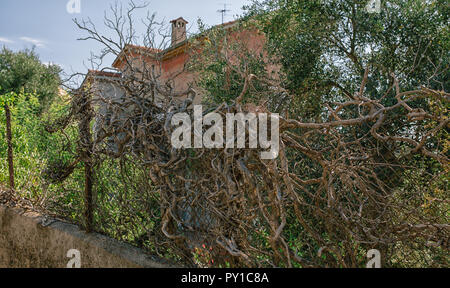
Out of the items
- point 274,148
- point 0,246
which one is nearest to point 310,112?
point 274,148

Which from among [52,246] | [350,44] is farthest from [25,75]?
[52,246]

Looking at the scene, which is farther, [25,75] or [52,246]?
[25,75]

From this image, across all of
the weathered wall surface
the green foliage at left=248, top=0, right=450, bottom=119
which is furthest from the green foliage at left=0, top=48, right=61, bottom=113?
the weathered wall surface

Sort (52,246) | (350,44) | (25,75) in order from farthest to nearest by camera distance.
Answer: (25,75) < (350,44) < (52,246)

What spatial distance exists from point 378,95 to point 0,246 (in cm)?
611

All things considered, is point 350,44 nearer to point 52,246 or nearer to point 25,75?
point 52,246

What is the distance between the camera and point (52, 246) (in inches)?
150

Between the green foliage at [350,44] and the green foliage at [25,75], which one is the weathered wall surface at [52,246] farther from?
the green foliage at [25,75]

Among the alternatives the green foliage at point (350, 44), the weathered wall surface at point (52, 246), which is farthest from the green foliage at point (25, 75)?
the weathered wall surface at point (52, 246)

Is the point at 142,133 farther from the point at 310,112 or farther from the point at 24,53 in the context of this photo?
the point at 24,53

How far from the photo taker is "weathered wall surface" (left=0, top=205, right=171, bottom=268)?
309 cm

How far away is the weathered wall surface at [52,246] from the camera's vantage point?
3.09m

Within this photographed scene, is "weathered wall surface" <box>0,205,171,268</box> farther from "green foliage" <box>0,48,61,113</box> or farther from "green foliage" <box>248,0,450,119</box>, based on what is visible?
"green foliage" <box>0,48,61,113</box>

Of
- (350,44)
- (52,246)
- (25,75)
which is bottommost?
(52,246)
